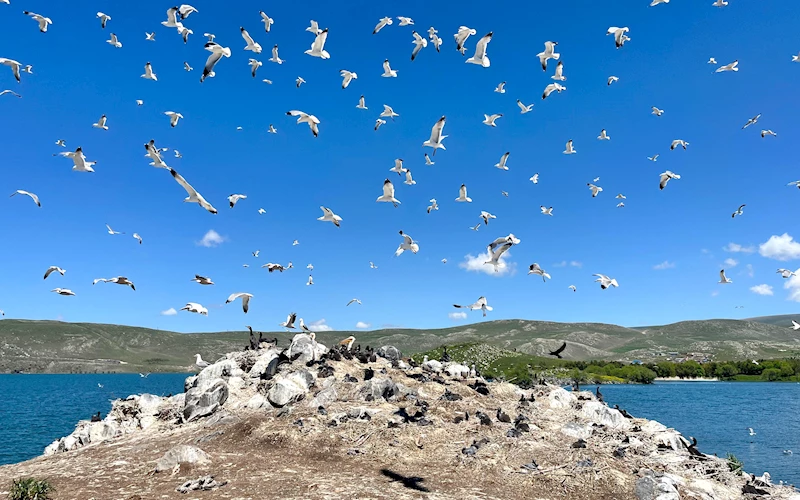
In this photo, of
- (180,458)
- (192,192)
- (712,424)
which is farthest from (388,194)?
(712,424)

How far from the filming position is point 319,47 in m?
24.5

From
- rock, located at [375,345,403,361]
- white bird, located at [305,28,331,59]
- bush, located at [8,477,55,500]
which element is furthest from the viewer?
rock, located at [375,345,403,361]

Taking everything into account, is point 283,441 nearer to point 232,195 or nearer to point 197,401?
point 197,401

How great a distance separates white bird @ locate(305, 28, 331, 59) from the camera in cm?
2412

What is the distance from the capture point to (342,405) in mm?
23109

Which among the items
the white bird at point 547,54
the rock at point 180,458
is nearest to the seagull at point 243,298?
the rock at point 180,458

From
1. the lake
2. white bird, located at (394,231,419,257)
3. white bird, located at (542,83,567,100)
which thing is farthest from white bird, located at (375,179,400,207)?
the lake

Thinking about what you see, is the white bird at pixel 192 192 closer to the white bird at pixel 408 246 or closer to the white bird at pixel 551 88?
the white bird at pixel 408 246

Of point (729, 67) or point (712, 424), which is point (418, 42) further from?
point (712, 424)

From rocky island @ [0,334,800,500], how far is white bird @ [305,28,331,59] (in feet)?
53.3

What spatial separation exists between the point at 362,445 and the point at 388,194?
11447 millimetres

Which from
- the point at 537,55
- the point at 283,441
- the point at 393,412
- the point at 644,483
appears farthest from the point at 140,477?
the point at 537,55

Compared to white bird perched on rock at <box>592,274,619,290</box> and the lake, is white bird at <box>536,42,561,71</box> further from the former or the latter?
the lake

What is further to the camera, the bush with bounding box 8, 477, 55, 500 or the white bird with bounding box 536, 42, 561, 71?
the white bird with bounding box 536, 42, 561, 71
